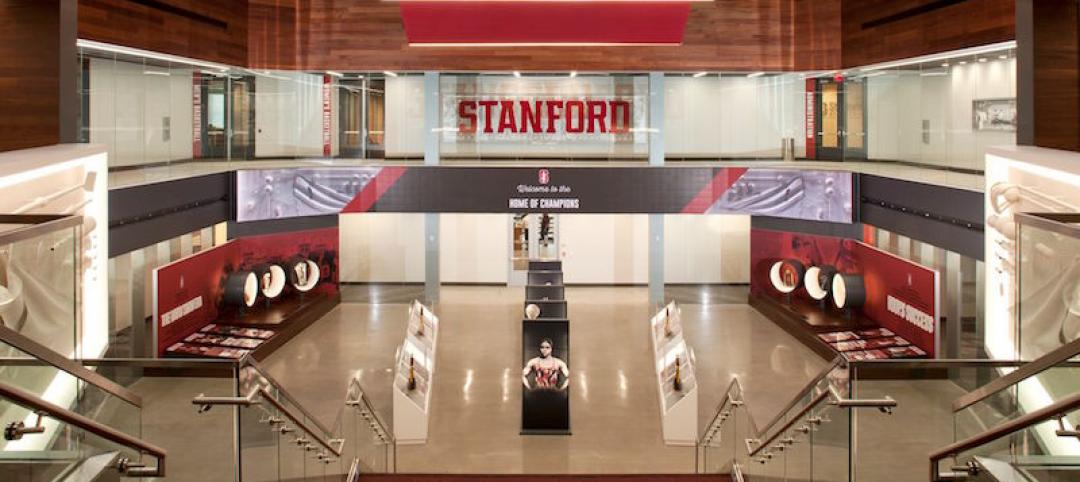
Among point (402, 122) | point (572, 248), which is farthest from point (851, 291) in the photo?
point (402, 122)

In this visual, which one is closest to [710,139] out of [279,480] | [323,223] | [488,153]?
[488,153]

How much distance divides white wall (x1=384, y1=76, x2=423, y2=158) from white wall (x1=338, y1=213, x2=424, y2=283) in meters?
1.66

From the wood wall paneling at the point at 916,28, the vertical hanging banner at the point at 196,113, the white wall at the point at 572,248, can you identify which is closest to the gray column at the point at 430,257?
the white wall at the point at 572,248

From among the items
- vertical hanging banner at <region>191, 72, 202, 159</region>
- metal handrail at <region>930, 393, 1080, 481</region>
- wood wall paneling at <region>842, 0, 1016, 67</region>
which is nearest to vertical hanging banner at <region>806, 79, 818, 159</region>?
wood wall paneling at <region>842, 0, 1016, 67</region>

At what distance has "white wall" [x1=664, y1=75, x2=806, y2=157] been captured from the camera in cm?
2012

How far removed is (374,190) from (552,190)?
3362 millimetres

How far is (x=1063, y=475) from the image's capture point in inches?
144

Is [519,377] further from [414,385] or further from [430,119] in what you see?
[430,119]

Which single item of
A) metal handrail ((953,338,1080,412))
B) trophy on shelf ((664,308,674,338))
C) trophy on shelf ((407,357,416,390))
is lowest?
trophy on shelf ((407,357,416,390))

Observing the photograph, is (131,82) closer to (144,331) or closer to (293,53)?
(144,331)

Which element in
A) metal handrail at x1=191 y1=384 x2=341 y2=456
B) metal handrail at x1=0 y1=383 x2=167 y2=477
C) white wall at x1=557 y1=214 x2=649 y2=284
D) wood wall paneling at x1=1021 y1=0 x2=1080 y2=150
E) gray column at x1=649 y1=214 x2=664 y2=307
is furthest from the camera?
white wall at x1=557 y1=214 x2=649 y2=284

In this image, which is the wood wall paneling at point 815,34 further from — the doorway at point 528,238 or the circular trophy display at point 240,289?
the circular trophy display at point 240,289

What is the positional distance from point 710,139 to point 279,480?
15241 mm

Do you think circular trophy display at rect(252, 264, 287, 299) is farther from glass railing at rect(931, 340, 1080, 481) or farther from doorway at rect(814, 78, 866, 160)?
glass railing at rect(931, 340, 1080, 481)
